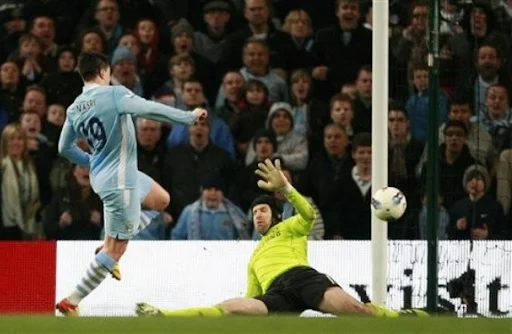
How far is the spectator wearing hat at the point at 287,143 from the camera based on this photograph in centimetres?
1634

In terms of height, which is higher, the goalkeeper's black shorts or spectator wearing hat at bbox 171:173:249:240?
spectator wearing hat at bbox 171:173:249:240

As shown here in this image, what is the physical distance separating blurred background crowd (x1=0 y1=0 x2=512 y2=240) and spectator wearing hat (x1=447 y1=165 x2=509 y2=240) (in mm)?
11

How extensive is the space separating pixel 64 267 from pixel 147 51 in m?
2.61

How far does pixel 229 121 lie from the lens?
55.0ft

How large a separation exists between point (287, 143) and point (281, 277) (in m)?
2.25

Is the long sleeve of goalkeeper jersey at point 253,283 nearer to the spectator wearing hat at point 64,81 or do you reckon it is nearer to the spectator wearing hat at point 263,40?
the spectator wearing hat at point 263,40

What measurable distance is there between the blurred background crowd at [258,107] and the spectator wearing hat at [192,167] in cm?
1

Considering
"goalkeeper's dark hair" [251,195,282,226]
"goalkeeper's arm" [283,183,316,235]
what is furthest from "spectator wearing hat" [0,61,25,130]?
"goalkeeper's arm" [283,183,316,235]

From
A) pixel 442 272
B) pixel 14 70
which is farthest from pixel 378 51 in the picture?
pixel 14 70

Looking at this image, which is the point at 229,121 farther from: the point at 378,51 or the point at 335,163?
the point at 378,51

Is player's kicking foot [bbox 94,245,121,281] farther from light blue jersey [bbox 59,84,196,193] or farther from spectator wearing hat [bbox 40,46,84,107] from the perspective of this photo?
spectator wearing hat [bbox 40,46,84,107]

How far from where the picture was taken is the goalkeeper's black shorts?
554 inches

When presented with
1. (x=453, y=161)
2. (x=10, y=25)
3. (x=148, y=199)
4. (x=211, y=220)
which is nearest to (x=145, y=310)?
(x=148, y=199)

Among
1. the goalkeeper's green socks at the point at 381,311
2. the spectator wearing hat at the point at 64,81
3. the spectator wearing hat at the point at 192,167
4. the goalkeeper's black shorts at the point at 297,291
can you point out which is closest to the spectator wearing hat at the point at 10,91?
the spectator wearing hat at the point at 64,81
